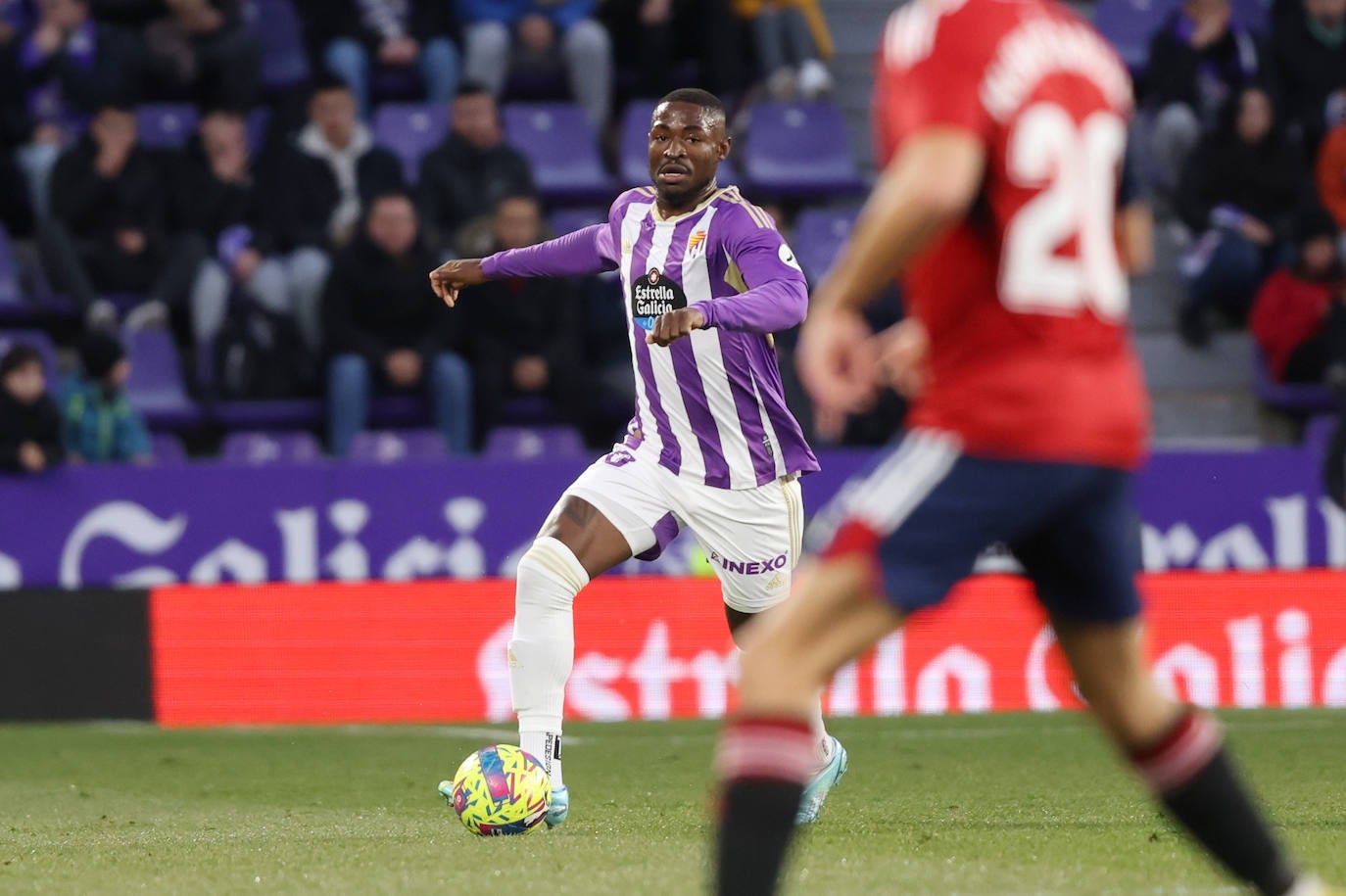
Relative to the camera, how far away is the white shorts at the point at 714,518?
6.48 metres

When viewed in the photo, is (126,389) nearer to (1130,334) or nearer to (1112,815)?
(1130,334)

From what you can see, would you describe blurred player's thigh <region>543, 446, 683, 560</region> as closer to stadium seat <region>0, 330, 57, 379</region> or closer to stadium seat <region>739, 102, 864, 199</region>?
stadium seat <region>0, 330, 57, 379</region>

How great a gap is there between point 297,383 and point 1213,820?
1038cm

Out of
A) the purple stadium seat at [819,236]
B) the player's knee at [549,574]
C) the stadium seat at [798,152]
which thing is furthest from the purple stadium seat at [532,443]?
the player's knee at [549,574]

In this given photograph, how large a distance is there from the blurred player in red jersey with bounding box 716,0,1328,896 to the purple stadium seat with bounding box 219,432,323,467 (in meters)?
9.83

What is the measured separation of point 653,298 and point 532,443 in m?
6.78

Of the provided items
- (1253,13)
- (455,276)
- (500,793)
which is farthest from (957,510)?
(1253,13)

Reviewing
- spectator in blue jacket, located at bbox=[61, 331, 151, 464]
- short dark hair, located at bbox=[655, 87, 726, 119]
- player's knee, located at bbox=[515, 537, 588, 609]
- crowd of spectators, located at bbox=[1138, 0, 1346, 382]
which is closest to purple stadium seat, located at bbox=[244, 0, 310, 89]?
spectator in blue jacket, located at bbox=[61, 331, 151, 464]

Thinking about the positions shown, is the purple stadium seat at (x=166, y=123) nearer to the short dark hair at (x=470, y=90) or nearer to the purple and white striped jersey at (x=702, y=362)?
the short dark hair at (x=470, y=90)

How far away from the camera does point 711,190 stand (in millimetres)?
6648

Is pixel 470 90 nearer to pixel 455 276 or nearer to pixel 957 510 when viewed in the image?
pixel 455 276

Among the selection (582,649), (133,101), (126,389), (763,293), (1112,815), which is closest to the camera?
(763,293)

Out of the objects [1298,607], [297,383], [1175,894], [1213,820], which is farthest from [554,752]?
[297,383]

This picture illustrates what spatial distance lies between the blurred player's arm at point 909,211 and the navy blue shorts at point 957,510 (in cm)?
34
